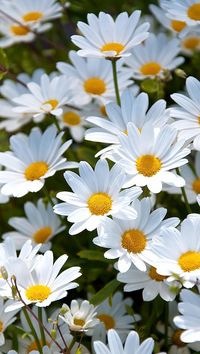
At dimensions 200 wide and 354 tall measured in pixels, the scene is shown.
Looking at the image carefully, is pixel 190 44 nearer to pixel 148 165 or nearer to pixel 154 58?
pixel 154 58

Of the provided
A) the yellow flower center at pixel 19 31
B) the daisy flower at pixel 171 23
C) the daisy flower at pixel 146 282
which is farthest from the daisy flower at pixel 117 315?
the yellow flower center at pixel 19 31

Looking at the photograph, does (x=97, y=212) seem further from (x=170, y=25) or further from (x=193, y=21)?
(x=170, y=25)

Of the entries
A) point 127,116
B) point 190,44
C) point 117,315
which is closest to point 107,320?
point 117,315

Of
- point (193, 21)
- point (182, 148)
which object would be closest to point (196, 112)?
point (182, 148)

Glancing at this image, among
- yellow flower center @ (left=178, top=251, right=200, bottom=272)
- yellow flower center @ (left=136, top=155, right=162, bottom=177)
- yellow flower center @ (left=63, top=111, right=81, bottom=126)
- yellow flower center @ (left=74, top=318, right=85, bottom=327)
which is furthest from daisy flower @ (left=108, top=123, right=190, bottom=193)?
yellow flower center @ (left=63, top=111, right=81, bottom=126)

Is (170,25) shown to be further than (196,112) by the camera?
Yes

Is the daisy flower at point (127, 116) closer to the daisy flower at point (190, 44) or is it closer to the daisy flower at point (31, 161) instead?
the daisy flower at point (31, 161)
